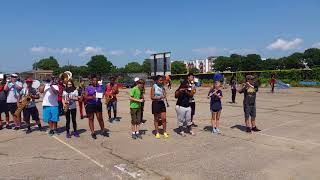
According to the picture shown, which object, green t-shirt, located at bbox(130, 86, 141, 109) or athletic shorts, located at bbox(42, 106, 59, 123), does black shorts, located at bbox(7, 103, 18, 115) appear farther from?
green t-shirt, located at bbox(130, 86, 141, 109)

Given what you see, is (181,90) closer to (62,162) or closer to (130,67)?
(62,162)

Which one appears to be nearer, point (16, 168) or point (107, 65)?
point (16, 168)

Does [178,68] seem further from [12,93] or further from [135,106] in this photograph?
[135,106]

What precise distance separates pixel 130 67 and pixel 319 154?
165327 millimetres

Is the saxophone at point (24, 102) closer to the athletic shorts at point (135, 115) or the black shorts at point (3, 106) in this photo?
the black shorts at point (3, 106)

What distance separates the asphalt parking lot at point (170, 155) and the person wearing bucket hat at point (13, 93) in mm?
627

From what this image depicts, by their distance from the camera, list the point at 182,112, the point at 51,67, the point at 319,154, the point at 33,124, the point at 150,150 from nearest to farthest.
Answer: the point at 319,154, the point at 150,150, the point at 182,112, the point at 33,124, the point at 51,67

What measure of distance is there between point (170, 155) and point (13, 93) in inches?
246

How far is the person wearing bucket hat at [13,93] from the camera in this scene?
11531 mm

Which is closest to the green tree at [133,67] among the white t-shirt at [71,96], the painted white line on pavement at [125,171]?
the white t-shirt at [71,96]

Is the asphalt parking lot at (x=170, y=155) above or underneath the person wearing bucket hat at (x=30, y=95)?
underneath

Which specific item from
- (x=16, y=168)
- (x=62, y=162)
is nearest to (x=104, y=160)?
(x=62, y=162)

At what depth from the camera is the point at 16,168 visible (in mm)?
7199

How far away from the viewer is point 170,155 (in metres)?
7.94
